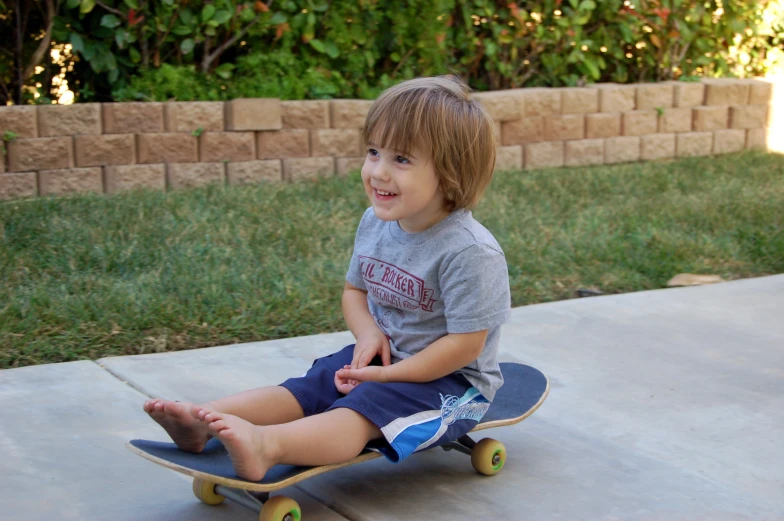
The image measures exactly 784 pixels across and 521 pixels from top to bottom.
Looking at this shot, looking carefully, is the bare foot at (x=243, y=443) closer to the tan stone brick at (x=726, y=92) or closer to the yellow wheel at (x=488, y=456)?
the yellow wheel at (x=488, y=456)

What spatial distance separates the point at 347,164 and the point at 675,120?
2.86 metres

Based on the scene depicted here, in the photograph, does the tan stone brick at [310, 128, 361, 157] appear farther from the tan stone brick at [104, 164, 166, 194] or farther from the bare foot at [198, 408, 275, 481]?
the bare foot at [198, 408, 275, 481]

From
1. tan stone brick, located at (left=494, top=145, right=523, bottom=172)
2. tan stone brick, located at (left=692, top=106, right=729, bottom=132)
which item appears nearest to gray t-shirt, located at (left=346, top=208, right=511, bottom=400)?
tan stone brick, located at (left=494, top=145, right=523, bottom=172)

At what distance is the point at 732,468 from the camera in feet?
8.59

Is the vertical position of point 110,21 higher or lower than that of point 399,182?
higher

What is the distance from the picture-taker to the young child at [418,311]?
229cm

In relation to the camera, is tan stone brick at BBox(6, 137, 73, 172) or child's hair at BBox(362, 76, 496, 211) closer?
child's hair at BBox(362, 76, 496, 211)

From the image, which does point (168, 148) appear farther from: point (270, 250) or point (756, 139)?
point (756, 139)

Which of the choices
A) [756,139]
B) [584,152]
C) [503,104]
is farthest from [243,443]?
[756,139]

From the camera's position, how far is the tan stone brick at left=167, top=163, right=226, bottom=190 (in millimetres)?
5734

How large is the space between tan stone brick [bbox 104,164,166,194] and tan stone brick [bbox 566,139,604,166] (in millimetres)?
3011

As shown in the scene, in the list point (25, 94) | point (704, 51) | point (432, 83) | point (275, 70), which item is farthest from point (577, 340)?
point (704, 51)

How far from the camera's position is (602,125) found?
7250 millimetres

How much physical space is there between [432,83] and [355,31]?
4155 millimetres
